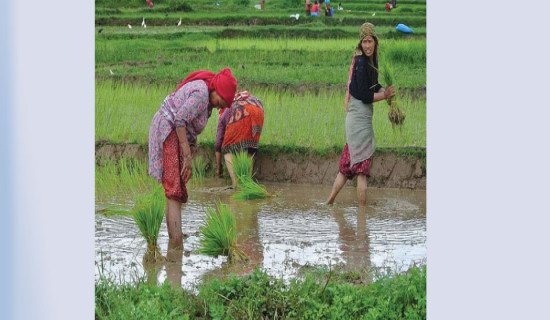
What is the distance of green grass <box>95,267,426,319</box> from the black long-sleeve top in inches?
77.4

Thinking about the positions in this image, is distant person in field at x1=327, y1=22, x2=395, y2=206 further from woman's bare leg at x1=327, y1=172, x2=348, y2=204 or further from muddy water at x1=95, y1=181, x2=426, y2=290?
muddy water at x1=95, y1=181, x2=426, y2=290

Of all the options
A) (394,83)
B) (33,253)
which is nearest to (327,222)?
(394,83)

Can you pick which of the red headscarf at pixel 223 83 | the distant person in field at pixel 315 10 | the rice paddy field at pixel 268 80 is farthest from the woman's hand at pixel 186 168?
the distant person in field at pixel 315 10

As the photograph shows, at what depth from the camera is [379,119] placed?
275 inches

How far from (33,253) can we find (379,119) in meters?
3.78

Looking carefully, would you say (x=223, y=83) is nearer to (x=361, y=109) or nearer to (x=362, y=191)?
(x=361, y=109)

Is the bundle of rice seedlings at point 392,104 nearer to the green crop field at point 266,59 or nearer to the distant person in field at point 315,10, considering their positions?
the green crop field at point 266,59

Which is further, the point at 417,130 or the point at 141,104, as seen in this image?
the point at 141,104

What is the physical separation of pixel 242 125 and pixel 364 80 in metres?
1.33

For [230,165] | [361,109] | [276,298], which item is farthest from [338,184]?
[276,298]

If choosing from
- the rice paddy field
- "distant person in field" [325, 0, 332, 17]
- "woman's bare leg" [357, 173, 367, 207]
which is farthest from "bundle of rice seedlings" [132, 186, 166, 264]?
"distant person in field" [325, 0, 332, 17]

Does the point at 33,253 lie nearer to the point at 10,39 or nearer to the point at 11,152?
the point at 11,152

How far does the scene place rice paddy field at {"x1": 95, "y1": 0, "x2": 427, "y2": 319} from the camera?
6.27 meters

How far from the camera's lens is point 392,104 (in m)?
6.55
